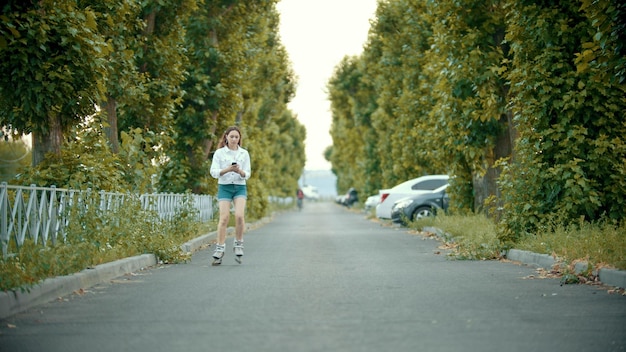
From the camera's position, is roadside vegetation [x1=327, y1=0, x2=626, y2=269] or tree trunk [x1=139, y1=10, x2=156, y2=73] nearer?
roadside vegetation [x1=327, y1=0, x2=626, y2=269]

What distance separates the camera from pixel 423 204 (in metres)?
32.0

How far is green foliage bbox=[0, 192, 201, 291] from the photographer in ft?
32.8

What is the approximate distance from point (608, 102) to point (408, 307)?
850 cm

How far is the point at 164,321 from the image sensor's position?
806 centimetres

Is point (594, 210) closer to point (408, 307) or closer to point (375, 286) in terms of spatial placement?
point (375, 286)

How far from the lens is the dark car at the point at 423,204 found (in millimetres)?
31828

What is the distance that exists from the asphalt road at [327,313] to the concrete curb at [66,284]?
147mm

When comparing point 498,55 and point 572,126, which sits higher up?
point 498,55

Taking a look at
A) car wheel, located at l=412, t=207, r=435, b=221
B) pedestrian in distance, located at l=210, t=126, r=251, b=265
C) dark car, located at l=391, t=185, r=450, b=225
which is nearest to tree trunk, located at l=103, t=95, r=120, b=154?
pedestrian in distance, located at l=210, t=126, r=251, b=265

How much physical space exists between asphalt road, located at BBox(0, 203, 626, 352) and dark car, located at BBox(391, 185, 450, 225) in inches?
711

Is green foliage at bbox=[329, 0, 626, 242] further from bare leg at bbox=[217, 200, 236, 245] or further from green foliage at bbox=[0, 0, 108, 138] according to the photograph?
green foliage at bbox=[0, 0, 108, 138]

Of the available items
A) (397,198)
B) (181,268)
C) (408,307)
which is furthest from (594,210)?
(397,198)

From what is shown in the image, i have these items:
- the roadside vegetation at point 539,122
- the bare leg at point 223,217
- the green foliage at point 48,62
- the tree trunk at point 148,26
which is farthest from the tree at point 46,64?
the tree trunk at point 148,26

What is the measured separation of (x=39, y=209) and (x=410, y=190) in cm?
2268
